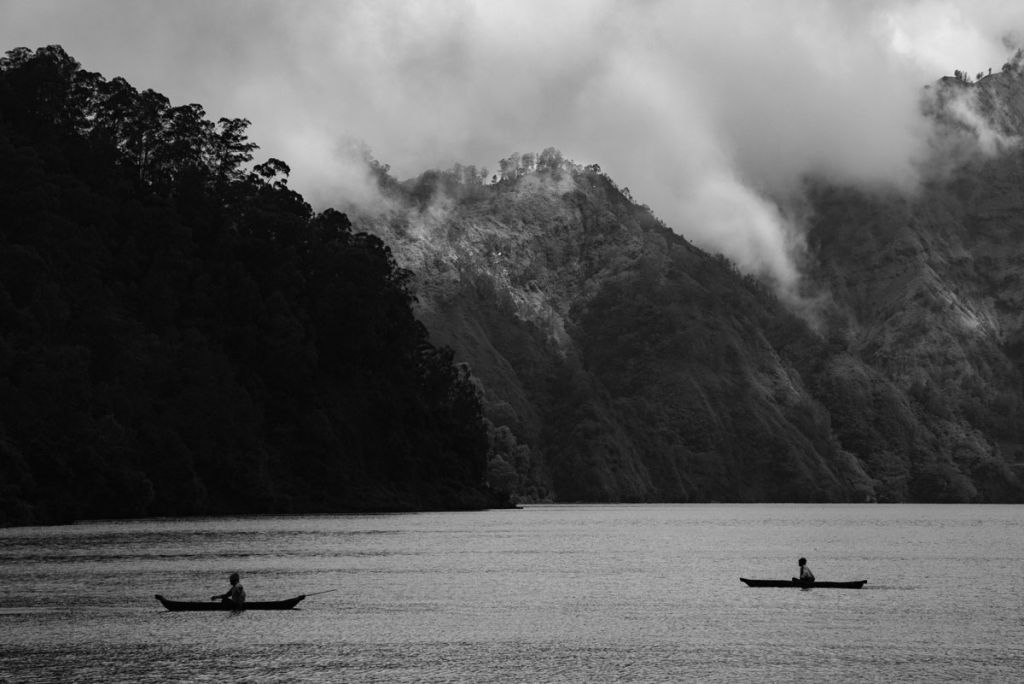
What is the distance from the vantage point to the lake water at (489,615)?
6625 centimetres

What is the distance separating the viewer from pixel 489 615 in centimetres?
8594

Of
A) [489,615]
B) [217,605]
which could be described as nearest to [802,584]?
[489,615]

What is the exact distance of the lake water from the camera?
→ 6625 cm

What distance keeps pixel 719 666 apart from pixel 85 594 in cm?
4213

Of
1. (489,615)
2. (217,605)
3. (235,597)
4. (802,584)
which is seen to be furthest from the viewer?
(802,584)

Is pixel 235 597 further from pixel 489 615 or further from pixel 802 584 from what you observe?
pixel 802 584

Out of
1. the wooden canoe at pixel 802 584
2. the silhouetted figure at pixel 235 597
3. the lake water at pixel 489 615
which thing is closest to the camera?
the lake water at pixel 489 615

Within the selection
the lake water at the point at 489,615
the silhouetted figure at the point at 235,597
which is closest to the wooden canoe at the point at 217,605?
the silhouetted figure at the point at 235,597

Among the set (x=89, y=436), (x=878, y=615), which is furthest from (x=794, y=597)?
(x=89, y=436)

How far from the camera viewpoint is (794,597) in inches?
3826

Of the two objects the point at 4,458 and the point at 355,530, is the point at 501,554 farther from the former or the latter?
the point at 4,458

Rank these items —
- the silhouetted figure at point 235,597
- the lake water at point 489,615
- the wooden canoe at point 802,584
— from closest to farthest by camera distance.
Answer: the lake water at point 489,615, the silhouetted figure at point 235,597, the wooden canoe at point 802,584

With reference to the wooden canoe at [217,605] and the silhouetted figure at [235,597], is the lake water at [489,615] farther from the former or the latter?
the silhouetted figure at [235,597]

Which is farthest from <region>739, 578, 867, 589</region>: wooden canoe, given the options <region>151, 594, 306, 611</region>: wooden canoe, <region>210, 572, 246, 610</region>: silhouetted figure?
<region>210, 572, 246, 610</region>: silhouetted figure
